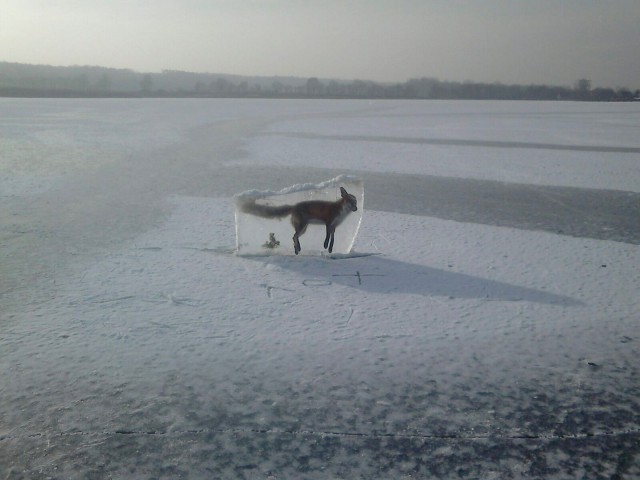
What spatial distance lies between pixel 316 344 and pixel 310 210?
6.82 feet

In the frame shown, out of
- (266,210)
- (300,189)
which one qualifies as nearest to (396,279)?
(300,189)

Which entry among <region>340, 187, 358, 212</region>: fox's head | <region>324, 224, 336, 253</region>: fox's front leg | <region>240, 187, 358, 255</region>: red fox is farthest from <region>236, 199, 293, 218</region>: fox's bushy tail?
<region>340, 187, 358, 212</region>: fox's head

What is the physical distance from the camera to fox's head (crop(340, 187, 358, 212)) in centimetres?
600

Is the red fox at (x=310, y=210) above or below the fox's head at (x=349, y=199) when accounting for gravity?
below

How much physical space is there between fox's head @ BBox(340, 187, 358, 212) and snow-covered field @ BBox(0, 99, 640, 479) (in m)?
0.62

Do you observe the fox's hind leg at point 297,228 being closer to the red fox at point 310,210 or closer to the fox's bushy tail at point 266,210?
the red fox at point 310,210

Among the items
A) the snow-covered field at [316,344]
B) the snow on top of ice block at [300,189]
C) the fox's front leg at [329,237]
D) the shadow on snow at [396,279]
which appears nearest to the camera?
the snow-covered field at [316,344]

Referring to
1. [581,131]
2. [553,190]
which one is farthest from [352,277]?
[581,131]

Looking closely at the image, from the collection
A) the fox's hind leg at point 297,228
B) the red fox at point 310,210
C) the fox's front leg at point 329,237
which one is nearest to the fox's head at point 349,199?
the red fox at point 310,210

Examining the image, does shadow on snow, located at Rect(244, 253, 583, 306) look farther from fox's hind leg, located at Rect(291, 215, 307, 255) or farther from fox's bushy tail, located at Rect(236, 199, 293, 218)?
fox's bushy tail, located at Rect(236, 199, 293, 218)

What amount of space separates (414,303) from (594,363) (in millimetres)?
1632

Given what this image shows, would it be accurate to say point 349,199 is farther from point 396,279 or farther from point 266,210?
point 396,279

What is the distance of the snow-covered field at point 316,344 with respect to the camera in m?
2.96

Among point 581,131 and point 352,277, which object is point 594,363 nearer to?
point 352,277
